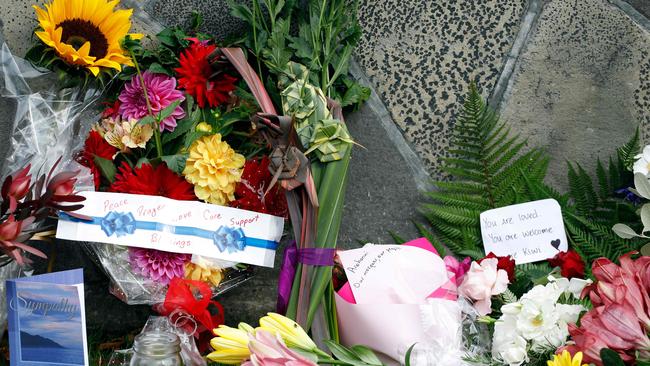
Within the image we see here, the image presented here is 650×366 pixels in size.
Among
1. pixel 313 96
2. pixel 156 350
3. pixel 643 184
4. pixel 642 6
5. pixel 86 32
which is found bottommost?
pixel 156 350

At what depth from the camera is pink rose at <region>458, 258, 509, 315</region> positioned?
1.46 metres

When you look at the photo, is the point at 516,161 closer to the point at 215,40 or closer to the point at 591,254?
the point at 591,254

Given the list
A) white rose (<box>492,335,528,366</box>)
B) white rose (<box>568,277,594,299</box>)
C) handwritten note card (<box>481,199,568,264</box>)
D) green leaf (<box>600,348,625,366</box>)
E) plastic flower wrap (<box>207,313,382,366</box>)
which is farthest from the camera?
handwritten note card (<box>481,199,568,264</box>)

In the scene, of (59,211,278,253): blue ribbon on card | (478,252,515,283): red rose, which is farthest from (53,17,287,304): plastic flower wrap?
(478,252,515,283): red rose

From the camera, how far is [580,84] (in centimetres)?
176

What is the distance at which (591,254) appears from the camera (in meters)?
1.67

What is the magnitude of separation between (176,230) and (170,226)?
14mm

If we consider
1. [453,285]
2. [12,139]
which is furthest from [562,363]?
[12,139]

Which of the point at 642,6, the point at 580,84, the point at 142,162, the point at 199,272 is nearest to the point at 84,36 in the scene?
the point at 142,162

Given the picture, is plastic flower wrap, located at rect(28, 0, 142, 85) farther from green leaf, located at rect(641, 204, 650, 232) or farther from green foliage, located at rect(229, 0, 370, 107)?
green leaf, located at rect(641, 204, 650, 232)

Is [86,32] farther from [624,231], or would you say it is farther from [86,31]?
[624,231]

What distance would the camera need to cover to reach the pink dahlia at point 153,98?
1619mm

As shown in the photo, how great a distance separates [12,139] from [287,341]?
0.81 meters

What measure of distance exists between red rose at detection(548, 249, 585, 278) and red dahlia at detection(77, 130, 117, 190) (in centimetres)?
93
